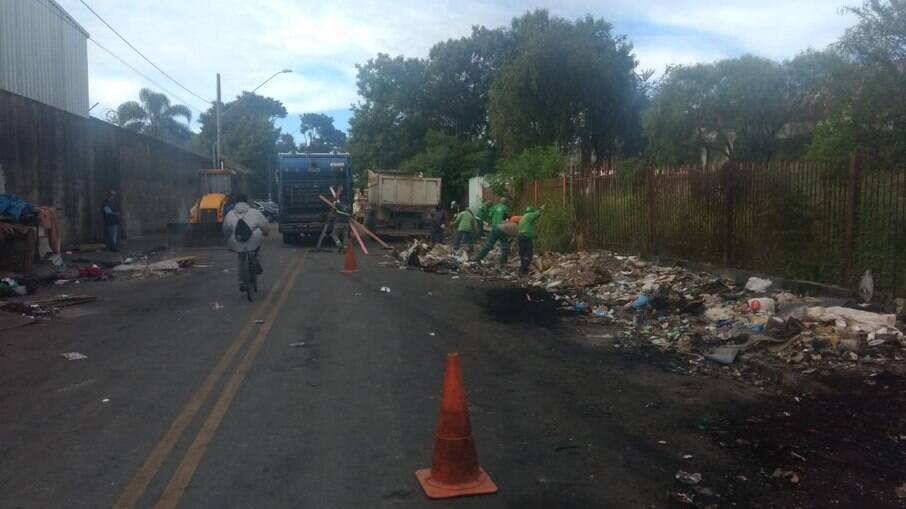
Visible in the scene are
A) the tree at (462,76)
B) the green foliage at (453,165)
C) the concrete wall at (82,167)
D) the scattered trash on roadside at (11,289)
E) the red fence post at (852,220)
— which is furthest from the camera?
the tree at (462,76)

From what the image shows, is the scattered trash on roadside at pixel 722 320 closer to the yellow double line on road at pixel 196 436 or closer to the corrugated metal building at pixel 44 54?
the yellow double line on road at pixel 196 436

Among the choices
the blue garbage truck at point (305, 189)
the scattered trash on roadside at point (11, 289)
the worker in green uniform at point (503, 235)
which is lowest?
the scattered trash on roadside at point (11, 289)

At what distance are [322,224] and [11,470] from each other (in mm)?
21682

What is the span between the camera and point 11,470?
17.1 feet

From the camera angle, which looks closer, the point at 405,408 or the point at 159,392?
the point at 405,408

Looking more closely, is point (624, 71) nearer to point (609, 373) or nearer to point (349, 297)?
point (349, 297)

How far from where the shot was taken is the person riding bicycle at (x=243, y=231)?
13211mm

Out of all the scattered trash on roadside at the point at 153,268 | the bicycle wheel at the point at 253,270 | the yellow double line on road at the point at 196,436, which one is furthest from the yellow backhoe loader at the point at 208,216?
the yellow double line on road at the point at 196,436

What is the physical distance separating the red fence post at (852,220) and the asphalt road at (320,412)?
3710 mm

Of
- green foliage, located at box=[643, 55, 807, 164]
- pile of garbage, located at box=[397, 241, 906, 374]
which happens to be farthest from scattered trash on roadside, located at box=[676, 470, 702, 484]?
green foliage, located at box=[643, 55, 807, 164]

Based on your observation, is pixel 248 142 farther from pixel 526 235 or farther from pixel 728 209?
pixel 728 209

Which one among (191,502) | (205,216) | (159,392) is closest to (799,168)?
(159,392)

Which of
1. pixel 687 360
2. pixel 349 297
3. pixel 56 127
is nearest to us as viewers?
pixel 687 360

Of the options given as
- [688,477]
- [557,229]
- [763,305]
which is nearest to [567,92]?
[557,229]
